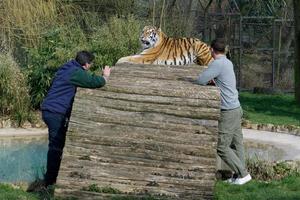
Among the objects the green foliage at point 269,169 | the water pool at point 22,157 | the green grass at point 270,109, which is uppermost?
the green foliage at point 269,169

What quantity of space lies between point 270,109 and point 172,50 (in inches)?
132

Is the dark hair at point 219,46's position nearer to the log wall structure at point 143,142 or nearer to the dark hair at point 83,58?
the log wall structure at point 143,142

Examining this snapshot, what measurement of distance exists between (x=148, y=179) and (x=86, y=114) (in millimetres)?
1124

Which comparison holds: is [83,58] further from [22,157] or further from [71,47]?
[71,47]

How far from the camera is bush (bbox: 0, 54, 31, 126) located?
13914 mm

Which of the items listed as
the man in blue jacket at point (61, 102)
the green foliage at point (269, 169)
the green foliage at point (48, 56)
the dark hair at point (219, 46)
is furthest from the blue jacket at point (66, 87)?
the green foliage at point (48, 56)

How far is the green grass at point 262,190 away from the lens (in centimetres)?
798

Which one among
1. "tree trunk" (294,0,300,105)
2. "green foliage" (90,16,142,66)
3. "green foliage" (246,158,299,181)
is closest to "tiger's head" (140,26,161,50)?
"green foliage" (90,16,142,66)

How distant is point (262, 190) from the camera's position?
8.28 meters

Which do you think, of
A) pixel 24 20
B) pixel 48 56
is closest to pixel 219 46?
pixel 48 56

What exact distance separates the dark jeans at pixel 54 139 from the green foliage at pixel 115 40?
7.04 m

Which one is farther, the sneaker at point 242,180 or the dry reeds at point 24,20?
the dry reeds at point 24,20

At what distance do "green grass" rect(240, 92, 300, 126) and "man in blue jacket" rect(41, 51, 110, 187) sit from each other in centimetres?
651

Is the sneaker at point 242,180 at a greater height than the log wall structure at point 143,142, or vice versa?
the log wall structure at point 143,142
